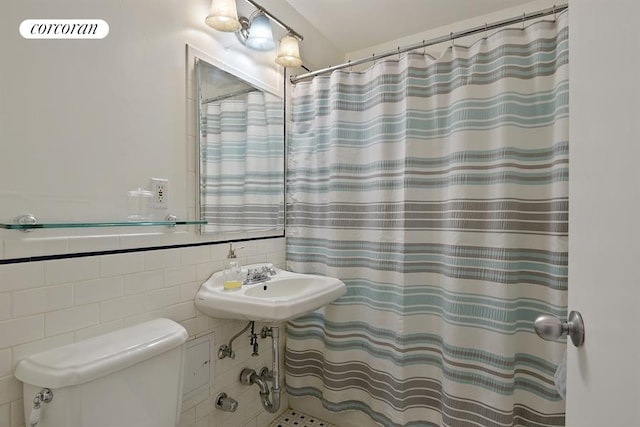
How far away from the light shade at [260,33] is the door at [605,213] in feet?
4.51

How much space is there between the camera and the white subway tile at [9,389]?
850 mm

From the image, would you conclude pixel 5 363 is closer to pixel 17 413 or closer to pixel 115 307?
pixel 17 413

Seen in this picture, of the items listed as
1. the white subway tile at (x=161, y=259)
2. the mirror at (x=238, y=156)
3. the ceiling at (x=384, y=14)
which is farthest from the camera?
the ceiling at (x=384, y=14)

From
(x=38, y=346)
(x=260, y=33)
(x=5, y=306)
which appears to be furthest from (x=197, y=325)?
(x=260, y=33)

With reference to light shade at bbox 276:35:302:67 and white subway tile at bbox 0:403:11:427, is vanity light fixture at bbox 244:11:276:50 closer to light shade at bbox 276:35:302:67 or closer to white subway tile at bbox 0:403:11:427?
light shade at bbox 276:35:302:67

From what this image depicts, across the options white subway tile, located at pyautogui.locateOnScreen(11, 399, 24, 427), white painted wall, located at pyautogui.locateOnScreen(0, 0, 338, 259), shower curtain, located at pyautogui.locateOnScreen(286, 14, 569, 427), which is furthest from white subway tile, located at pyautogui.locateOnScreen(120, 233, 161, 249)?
shower curtain, located at pyautogui.locateOnScreen(286, 14, 569, 427)

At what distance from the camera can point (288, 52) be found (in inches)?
68.3

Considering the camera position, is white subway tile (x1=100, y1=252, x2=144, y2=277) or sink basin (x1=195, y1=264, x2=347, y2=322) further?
sink basin (x1=195, y1=264, x2=347, y2=322)

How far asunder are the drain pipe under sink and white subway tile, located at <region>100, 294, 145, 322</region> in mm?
606

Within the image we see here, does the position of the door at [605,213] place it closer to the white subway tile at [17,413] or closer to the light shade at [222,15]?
the light shade at [222,15]

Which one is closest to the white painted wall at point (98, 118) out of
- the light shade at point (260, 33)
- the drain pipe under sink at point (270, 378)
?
the light shade at point (260, 33)

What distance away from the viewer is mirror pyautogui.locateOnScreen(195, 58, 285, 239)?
143 centimetres

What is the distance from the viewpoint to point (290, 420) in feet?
6.19

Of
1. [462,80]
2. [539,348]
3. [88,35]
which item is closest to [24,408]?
[88,35]
